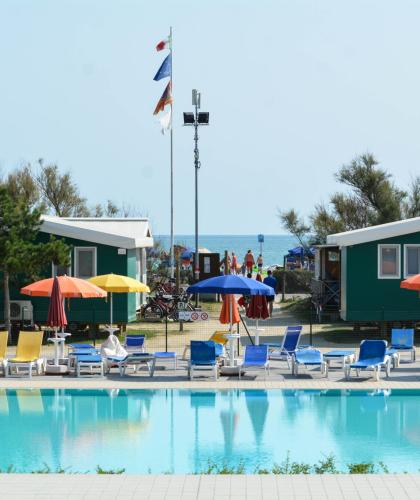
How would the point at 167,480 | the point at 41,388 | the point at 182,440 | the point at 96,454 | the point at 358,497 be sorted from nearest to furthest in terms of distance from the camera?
1. the point at 358,497
2. the point at 167,480
3. the point at 96,454
4. the point at 182,440
5. the point at 41,388

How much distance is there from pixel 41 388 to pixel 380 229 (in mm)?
11414

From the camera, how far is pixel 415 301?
1075 inches

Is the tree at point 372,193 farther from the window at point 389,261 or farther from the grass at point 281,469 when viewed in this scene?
the grass at point 281,469

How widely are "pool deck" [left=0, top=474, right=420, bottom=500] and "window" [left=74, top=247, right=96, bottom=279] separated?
673 inches

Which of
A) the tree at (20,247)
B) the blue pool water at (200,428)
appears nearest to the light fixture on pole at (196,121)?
the tree at (20,247)

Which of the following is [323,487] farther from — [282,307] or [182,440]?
[282,307]

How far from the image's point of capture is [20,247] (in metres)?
25.2

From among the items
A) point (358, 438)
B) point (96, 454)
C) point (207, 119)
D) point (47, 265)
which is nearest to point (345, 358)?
point (358, 438)

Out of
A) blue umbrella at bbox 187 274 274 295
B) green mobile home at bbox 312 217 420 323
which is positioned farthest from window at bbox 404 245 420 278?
blue umbrella at bbox 187 274 274 295

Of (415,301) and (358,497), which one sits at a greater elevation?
(415,301)

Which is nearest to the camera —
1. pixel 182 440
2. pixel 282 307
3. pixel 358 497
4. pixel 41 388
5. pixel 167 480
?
pixel 358 497

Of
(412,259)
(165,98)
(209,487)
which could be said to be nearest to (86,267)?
(412,259)

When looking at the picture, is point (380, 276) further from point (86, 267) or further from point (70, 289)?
point (70, 289)

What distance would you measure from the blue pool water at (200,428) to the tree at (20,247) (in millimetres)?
6262
